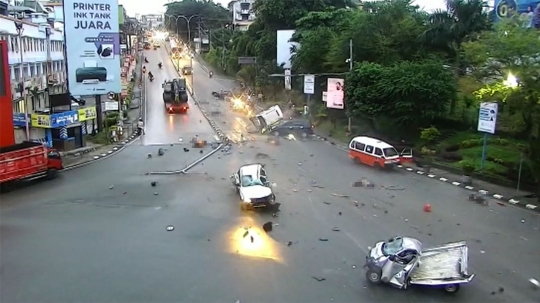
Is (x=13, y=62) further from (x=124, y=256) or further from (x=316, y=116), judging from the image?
(x=124, y=256)

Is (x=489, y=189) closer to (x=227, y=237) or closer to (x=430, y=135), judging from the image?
(x=430, y=135)

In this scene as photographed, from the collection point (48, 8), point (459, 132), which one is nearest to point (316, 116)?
point (459, 132)

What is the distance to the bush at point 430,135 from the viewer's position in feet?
105

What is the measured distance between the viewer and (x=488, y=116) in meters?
24.8

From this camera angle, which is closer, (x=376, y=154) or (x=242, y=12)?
(x=376, y=154)

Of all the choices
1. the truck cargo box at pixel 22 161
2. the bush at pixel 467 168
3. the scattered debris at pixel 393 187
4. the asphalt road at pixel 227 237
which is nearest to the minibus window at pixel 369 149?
the asphalt road at pixel 227 237

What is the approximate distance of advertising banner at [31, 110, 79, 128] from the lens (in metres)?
31.5

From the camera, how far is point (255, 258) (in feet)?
51.4

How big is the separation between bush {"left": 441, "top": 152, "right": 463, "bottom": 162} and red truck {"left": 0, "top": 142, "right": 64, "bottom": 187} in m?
21.2

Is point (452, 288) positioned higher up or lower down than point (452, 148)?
lower down

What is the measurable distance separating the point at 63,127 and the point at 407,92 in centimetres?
2143

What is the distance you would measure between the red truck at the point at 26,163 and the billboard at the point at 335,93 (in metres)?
20.5

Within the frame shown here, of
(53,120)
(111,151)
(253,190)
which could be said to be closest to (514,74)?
(253,190)

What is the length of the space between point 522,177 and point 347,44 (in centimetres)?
2124
